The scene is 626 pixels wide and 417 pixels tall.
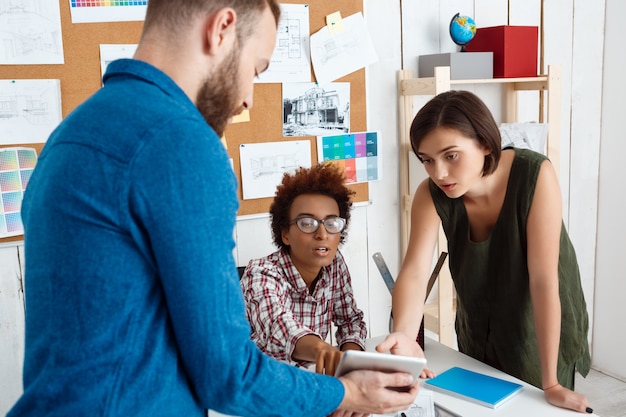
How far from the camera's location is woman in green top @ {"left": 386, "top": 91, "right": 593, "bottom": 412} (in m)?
1.51

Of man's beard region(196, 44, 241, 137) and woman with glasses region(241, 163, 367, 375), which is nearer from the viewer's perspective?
man's beard region(196, 44, 241, 137)

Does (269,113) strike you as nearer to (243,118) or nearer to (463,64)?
(243,118)

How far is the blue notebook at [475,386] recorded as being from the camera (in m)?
1.42

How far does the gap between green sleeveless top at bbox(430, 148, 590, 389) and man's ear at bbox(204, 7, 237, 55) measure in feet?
3.17

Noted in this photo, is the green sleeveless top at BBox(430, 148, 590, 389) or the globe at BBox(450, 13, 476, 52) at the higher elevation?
the globe at BBox(450, 13, 476, 52)

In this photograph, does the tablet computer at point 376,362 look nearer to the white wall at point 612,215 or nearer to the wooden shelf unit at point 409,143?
the wooden shelf unit at point 409,143

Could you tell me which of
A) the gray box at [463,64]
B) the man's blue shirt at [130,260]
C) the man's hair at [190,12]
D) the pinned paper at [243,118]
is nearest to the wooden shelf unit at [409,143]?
the gray box at [463,64]

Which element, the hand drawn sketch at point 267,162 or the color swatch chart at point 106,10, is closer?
the color swatch chart at point 106,10

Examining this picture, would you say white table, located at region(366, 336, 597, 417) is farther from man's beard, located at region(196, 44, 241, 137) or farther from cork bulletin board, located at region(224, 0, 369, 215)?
cork bulletin board, located at region(224, 0, 369, 215)

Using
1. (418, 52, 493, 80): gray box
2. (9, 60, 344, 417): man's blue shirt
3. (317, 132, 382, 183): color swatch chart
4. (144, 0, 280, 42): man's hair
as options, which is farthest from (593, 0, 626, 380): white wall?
(9, 60, 344, 417): man's blue shirt

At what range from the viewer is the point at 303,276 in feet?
6.23

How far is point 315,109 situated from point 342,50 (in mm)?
271

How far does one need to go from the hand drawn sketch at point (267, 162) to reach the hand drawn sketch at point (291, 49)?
26 centimetres

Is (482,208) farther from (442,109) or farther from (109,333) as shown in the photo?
(109,333)
